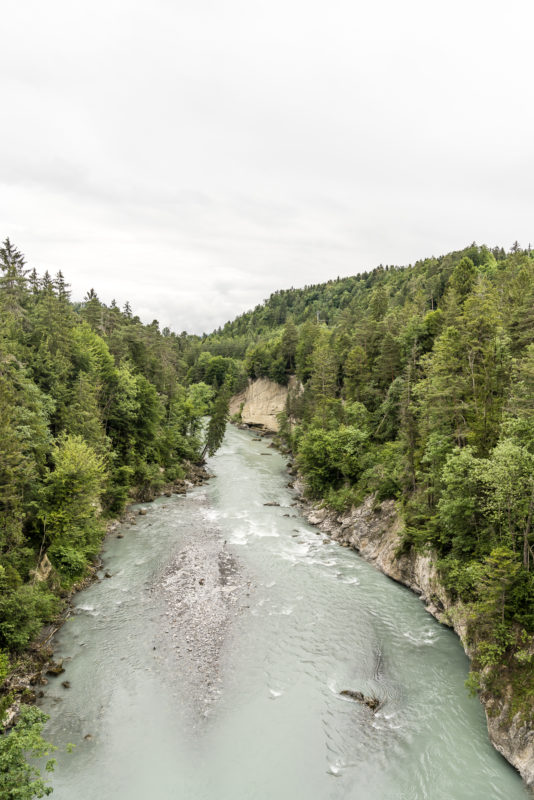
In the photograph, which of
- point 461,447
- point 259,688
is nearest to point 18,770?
point 259,688

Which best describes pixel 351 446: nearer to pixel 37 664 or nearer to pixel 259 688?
pixel 259 688

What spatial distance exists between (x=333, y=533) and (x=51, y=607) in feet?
77.7

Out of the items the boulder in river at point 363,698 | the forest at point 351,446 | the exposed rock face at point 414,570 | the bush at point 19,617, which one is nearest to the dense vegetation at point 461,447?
the forest at point 351,446

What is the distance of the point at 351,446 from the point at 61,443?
2722cm

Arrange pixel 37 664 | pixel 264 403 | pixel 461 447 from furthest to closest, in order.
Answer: pixel 264 403 → pixel 461 447 → pixel 37 664

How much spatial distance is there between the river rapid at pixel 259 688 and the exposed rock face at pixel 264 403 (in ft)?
196

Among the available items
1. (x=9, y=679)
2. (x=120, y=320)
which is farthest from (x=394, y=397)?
(x=120, y=320)

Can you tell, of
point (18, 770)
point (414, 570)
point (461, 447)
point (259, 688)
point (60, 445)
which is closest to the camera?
point (18, 770)

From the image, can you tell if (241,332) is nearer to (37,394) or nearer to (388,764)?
(37,394)

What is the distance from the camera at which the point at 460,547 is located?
75.2 ft

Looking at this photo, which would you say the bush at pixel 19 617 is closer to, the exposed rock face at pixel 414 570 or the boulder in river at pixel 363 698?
the boulder in river at pixel 363 698

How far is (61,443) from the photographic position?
31.9 m

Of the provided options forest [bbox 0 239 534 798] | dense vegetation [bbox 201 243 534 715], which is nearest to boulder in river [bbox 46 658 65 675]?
forest [bbox 0 239 534 798]

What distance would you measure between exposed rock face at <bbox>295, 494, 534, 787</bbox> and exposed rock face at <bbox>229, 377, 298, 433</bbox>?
47.5 metres
